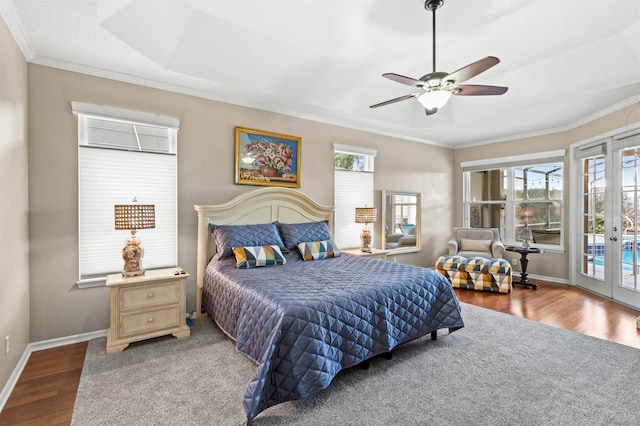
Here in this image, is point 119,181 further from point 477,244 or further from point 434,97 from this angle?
point 477,244

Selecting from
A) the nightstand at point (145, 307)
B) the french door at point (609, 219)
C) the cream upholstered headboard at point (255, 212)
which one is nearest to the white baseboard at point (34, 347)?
the nightstand at point (145, 307)

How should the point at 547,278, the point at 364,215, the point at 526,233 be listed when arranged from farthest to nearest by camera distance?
1. the point at 547,278
2. the point at 526,233
3. the point at 364,215

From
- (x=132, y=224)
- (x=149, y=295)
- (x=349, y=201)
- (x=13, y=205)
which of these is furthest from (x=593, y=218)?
(x=13, y=205)

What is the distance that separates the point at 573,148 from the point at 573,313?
8.98 feet

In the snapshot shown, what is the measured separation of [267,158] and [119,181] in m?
1.65

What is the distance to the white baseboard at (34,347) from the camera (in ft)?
6.79

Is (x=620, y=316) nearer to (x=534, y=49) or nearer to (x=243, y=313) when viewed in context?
(x=534, y=49)

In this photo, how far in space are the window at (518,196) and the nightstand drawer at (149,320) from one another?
5.53m

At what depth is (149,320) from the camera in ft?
9.14

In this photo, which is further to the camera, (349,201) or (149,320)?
(349,201)

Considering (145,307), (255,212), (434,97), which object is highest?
(434,97)

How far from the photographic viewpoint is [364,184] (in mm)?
5051

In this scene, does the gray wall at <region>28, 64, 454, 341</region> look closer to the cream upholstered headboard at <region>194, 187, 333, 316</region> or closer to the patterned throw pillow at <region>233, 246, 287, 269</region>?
the cream upholstered headboard at <region>194, 187, 333, 316</region>

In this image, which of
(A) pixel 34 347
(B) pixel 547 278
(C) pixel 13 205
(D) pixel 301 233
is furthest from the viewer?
(B) pixel 547 278
